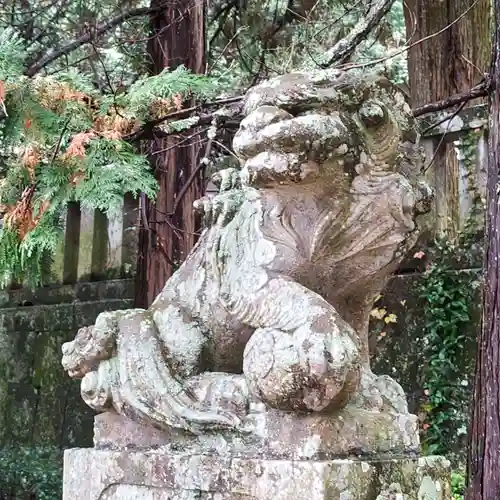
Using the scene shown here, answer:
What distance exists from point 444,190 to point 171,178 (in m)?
1.56

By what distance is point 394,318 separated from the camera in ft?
14.2

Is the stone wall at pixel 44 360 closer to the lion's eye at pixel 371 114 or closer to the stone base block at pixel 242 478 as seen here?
the stone base block at pixel 242 478

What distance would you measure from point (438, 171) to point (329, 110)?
2.82 meters

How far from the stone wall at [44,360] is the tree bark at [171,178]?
3.21ft

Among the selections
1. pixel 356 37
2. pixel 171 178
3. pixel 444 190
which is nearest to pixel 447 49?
pixel 444 190

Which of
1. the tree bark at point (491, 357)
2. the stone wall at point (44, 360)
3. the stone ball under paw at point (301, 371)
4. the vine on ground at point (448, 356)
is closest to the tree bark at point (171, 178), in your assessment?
the stone wall at point (44, 360)

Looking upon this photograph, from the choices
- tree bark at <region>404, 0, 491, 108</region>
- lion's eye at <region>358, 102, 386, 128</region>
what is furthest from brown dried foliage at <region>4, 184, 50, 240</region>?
tree bark at <region>404, 0, 491, 108</region>

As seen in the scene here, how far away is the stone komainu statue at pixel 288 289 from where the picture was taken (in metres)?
1.58

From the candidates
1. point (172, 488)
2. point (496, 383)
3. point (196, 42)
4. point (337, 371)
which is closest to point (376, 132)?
point (337, 371)

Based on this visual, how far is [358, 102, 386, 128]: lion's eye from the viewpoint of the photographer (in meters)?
1.75

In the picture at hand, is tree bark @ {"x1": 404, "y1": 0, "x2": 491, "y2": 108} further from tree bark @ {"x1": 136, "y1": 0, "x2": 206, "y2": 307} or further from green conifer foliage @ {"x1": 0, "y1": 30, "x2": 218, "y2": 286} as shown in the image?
green conifer foliage @ {"x1": 0, "y1": 30, "x2": 218, "y2": 286}

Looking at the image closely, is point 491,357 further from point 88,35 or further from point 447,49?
point 447,49

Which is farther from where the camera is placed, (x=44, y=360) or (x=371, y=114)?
(x=44, y=360)

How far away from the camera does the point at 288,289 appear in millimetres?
1671
